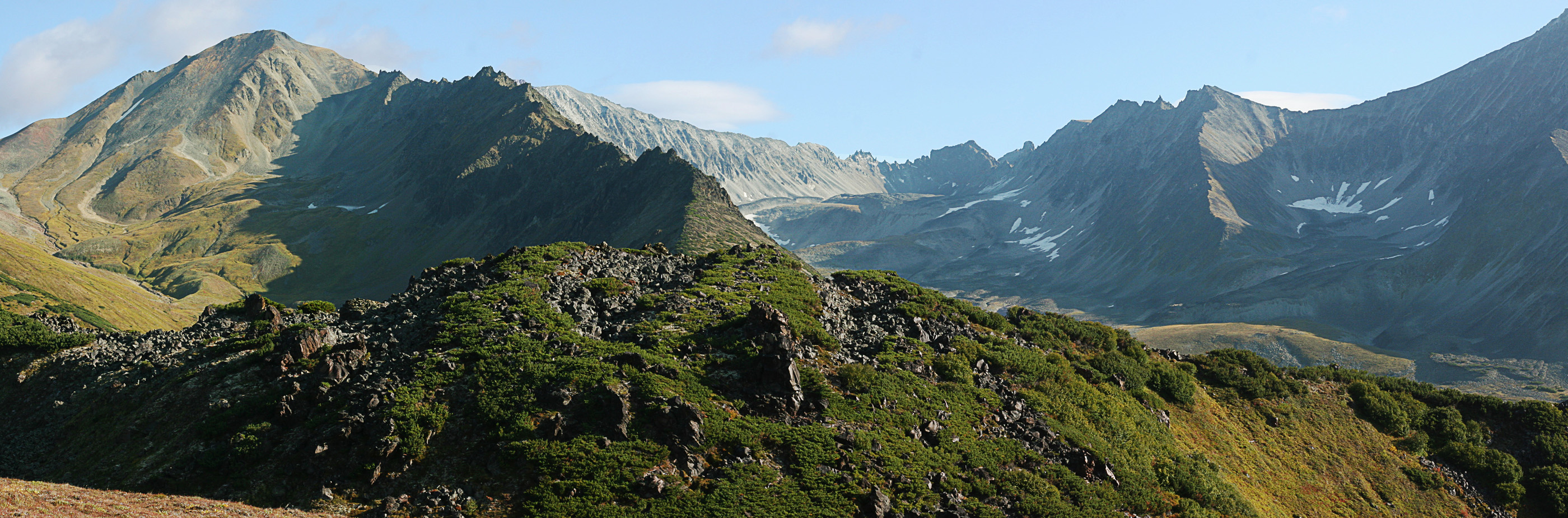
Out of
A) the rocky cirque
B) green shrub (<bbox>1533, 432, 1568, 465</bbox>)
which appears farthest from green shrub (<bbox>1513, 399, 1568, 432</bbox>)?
the rocky cirque

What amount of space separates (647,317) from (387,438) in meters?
13.7

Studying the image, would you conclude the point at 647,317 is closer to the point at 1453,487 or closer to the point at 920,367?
the point at 920,367

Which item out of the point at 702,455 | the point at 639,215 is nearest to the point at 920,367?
the point at 702,455

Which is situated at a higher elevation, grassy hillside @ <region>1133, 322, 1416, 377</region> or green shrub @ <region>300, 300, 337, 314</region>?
green shrub @ <region>300, 300, 337, 314</region>

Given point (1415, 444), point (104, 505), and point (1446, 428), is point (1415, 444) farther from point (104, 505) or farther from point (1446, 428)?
point (104, 505)

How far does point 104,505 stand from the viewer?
21984mm

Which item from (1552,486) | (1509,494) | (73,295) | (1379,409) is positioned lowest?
(1509,494)

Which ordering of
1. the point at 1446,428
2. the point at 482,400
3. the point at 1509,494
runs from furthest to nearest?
the point at 1446,428, the point at 1509,494, the point at 482,400

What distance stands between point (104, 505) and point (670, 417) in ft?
54.2

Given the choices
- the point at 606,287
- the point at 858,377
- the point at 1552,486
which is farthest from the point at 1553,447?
the point at 606,287

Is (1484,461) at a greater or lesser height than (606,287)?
lesser

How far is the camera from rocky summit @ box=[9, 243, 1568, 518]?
25.5 metres

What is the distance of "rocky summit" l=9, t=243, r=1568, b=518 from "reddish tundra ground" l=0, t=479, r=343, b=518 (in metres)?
1.16

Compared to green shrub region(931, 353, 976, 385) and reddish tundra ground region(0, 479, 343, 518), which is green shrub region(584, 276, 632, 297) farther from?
reddish tundra ground region(0, 479, 343, 518)
